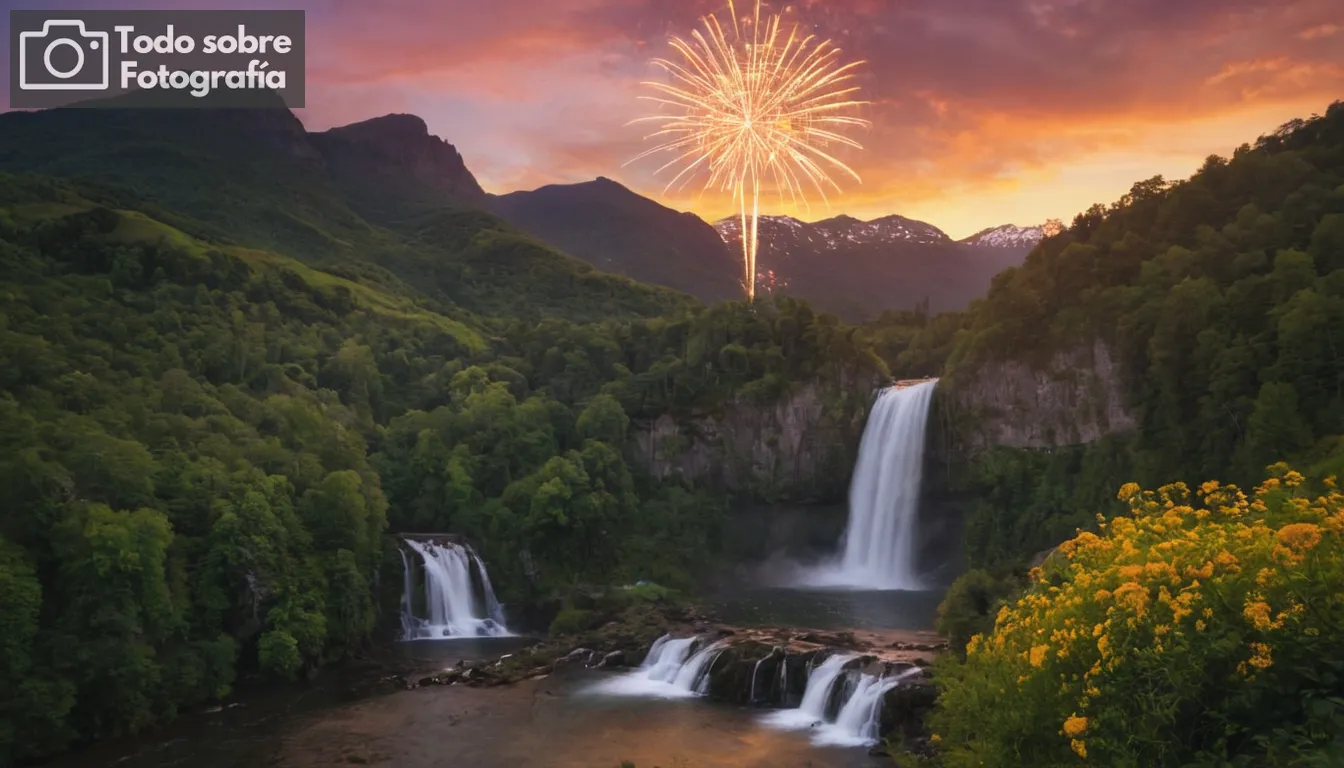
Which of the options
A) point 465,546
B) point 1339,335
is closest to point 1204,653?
point 1339,335

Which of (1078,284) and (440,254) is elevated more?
(440,254)

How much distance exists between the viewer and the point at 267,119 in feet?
601

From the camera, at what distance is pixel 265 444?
50.2 meters

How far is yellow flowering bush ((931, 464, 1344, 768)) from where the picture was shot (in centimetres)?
1016

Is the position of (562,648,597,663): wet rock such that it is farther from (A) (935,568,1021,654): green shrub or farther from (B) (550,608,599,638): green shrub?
(A) (935,568,1021,654): green shrub

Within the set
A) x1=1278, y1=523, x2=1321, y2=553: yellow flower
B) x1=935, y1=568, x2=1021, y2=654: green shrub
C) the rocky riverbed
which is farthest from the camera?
x1=935, y1=568, x2=1021, y2=654: green shrub

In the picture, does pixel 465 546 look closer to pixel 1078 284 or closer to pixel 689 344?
pixel 689 344

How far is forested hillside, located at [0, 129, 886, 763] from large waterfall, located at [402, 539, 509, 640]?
1.50m

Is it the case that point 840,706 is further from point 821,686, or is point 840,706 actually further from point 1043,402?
point 1043,402

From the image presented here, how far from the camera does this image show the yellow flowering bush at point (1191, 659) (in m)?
10.2

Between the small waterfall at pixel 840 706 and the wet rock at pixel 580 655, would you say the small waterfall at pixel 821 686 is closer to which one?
the small waterfall at pixel 840 706

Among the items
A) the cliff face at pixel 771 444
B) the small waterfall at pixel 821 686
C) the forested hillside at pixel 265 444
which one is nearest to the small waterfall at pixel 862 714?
the small waterfall at pixel 821 686

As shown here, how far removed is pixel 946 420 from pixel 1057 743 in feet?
211

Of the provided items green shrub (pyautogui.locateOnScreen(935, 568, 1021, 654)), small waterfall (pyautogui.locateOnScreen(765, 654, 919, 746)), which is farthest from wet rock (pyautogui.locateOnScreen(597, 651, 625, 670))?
green shrub (pyautogui.locateOnScreen(935, 568, 1021, 654))
